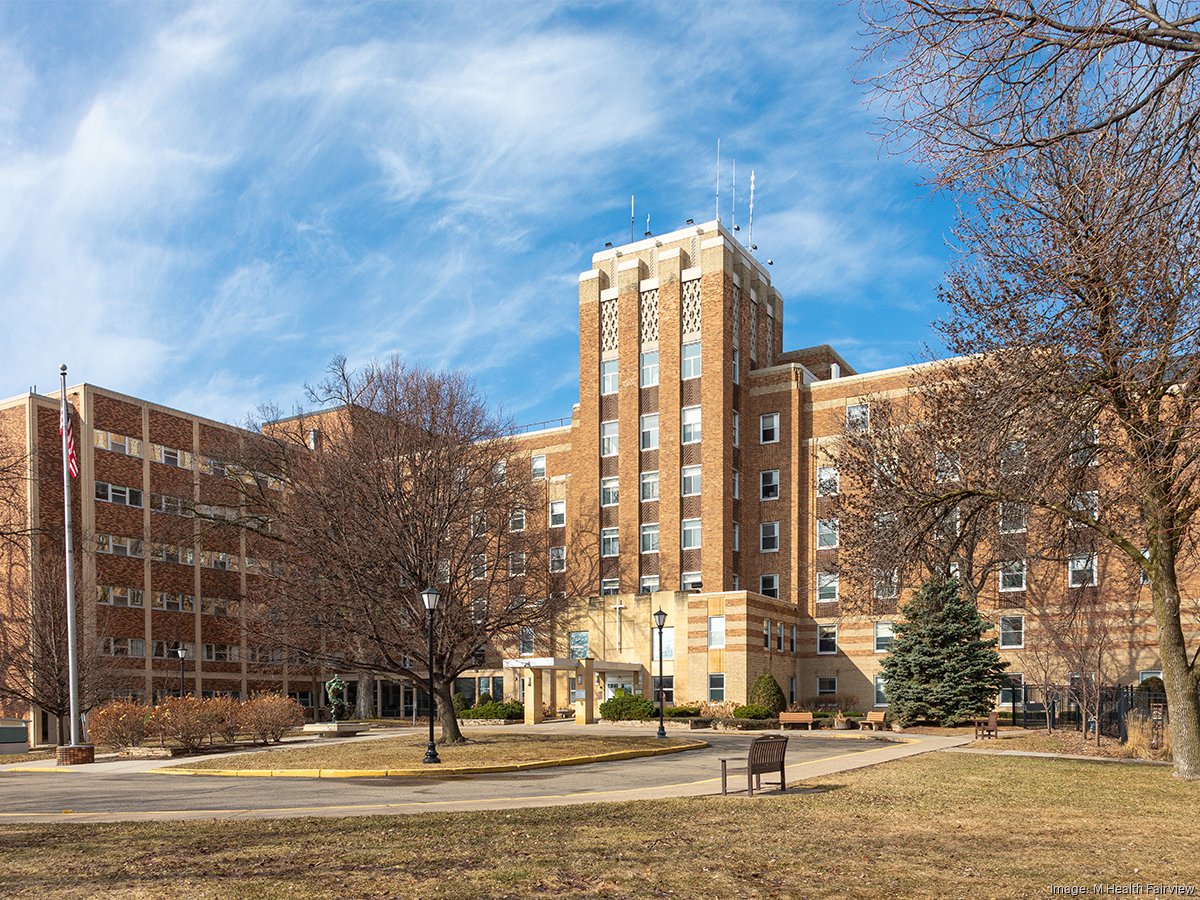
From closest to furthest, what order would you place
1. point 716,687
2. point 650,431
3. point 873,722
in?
point 873,722
point 716,687
point 650,431

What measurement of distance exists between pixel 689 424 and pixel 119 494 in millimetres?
32285

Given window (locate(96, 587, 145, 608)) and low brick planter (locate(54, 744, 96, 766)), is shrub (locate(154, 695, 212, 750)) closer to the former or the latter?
low brick planter (locate(54, 744, 96, 766))

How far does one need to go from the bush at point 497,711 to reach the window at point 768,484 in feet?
61.2

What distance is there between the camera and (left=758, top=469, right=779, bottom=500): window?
2393 inches

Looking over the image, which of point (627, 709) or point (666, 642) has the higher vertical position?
point (666, 642)

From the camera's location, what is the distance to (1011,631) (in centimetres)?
5303

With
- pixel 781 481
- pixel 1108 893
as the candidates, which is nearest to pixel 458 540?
pixel 1108 893

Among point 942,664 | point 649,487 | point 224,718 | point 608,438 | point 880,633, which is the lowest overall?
point 880,633

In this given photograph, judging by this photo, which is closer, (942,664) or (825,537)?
(942,664)

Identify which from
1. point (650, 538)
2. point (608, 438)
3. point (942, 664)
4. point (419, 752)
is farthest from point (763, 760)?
point (608, 438)

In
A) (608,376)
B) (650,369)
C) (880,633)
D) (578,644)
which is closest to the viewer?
(880,633)

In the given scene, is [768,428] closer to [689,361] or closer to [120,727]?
[689,361]

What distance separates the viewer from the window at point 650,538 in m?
61.4

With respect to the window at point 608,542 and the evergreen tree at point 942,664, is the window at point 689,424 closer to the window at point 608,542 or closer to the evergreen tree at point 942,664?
the window at point 608,542
